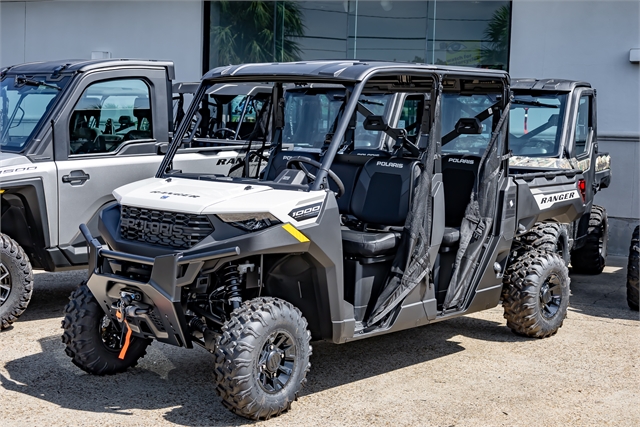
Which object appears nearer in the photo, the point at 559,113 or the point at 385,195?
the point at 385,195

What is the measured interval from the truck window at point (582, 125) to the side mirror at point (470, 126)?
3.23 metres

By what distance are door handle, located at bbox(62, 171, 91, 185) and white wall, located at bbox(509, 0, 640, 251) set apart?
760 cm

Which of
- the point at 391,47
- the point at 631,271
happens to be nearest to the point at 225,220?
the point at 631,271

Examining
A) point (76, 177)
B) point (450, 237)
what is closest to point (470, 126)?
point (450, 237)

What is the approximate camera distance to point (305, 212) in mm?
5055

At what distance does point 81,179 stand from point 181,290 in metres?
2.58

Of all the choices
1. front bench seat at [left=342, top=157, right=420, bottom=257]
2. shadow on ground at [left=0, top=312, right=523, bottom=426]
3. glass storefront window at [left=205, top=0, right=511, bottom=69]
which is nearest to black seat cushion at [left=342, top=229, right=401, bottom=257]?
front bench seat at [left=342, top=157, right=420, bottom=257]

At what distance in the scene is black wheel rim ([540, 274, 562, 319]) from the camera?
7004mm

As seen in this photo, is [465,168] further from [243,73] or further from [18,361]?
[18,361]

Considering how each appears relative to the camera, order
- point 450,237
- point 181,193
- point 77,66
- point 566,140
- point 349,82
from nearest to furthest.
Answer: point 181,193 < point 349,82 < point 450,237 < point 77,66 < point 566,140

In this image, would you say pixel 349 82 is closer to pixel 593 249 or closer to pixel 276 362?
pixel 276 362

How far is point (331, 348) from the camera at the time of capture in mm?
6648

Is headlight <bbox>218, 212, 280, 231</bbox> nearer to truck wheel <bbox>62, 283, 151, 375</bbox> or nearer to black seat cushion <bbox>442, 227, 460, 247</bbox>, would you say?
truck wheel <bbox>62, 283, 151, 375</bbox>

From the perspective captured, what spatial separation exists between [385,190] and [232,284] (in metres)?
1.47
